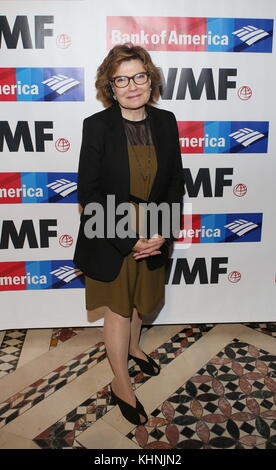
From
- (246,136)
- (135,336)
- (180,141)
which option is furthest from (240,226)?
(135,336)

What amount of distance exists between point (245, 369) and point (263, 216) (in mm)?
1005

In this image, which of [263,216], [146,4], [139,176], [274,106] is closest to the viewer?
[139,176]

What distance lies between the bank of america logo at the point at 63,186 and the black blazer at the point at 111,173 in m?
0.69

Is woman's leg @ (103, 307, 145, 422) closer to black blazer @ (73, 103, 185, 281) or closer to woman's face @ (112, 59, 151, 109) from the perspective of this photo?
black blazer @ (73, 103, 185, 281)

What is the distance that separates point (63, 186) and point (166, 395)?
1.39m

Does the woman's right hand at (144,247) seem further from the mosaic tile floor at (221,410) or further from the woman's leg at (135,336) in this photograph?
the mosaic tile floor at (221,410)

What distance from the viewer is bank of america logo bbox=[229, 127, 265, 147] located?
2754 millimetres

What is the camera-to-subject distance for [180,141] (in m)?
2.74

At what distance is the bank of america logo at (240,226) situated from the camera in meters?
2.93

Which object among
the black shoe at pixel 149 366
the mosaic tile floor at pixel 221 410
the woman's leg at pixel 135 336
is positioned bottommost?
the mosaic tile floor at pixel 221 410

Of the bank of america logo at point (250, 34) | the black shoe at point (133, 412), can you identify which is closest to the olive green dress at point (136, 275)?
the black shoe at point (133, 412)

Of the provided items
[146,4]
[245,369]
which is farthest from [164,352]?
[146,4]

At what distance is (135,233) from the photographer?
206 centimetres

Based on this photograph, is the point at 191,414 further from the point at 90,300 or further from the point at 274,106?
the point at 274,106
